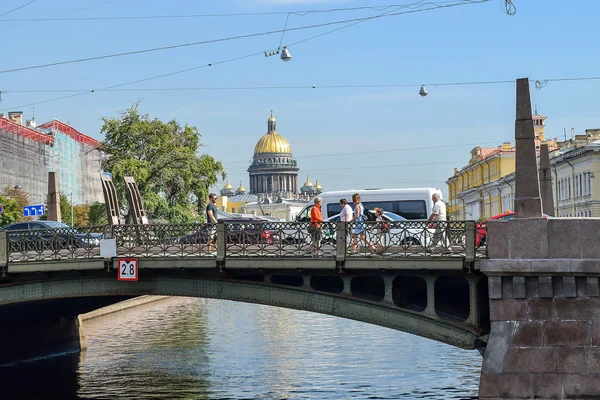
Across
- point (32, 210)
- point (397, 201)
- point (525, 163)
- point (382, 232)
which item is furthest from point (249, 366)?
point (525, 163)

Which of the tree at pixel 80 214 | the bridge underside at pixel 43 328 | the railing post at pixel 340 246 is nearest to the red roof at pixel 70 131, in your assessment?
the tree at pixel 80 214

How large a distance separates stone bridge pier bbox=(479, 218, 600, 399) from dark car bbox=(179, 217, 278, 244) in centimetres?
528

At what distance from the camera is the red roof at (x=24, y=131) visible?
73.9 meters

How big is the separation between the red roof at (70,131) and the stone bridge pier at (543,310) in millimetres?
69690

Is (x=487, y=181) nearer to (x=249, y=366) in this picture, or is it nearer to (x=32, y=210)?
(x=32, y=210)

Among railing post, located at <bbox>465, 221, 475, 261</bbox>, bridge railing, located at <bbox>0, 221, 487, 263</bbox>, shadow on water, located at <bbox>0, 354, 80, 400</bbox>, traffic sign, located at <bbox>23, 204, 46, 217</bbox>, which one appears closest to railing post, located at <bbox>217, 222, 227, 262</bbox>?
bridge railing, located at <bbox>0, 221, 487, 263</bbox>

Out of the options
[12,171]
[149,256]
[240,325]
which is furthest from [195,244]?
[12,171]

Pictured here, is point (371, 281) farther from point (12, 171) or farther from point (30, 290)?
point (12, 171)

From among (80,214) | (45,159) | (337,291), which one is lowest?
(337,291)

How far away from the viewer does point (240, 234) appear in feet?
76.0

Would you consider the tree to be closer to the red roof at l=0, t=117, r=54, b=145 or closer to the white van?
the red roof at l=0, t=117, r=54, b=145

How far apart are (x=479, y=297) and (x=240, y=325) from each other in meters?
28.2

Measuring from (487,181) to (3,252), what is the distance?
9583 centimetres

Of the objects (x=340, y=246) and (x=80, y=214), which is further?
(x=80, y=214)
